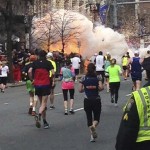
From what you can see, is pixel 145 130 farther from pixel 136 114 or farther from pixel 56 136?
pixel 56 136

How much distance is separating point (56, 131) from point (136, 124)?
805cm

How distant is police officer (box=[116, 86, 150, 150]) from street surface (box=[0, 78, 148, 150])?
5.69 m

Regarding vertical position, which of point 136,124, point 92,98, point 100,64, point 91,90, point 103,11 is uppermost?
point 103,11

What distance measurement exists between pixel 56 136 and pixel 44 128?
1.24 meters

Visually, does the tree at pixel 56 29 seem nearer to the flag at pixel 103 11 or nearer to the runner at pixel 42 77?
the flag at pixel 103 11

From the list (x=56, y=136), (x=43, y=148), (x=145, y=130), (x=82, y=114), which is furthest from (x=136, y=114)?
(x=82, y=114)

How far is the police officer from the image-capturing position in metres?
4.12

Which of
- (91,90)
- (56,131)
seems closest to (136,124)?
(91,90)

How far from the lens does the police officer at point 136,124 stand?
13.5 ft

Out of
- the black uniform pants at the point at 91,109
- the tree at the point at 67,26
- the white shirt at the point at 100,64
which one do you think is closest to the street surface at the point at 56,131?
the black uniform pants at the point at 91,109

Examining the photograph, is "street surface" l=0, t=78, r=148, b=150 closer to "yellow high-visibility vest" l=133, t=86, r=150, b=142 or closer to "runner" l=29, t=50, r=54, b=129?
"runner" l=29, t=50, r=54, b=129

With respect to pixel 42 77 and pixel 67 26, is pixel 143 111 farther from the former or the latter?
pixel 67 26

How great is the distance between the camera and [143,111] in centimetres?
418

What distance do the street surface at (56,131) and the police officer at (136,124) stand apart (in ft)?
18.7
